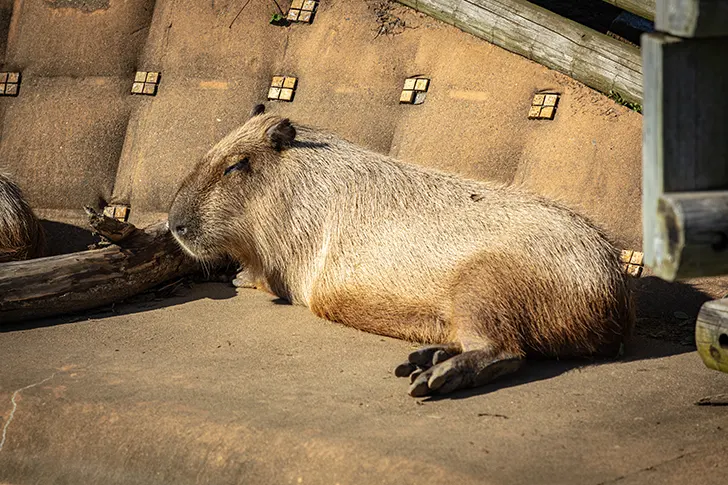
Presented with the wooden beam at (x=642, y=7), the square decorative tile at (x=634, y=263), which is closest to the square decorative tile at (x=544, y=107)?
the wooden beam at (x=642, y=7)

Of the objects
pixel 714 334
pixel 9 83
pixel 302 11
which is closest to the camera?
pixel 714 334

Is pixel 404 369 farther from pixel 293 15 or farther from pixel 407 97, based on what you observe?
pixel 293 15

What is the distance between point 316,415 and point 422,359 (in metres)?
0.63

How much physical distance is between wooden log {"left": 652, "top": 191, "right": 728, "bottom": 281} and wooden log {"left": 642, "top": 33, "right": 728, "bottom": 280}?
0.01 metres

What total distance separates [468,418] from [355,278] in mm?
1397

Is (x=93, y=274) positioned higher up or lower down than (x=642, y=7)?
lower down

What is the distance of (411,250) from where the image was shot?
16.3 feet

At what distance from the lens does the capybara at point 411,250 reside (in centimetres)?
454

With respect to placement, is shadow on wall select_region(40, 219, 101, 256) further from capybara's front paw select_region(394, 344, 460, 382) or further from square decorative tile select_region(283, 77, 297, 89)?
capybara's front paw select_region(394, 344, 460, 382)

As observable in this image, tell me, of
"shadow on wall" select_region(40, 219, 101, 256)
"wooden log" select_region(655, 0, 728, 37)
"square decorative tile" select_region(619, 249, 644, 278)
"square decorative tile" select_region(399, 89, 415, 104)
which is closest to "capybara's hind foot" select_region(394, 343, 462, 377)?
"square decorative tile" select_region(619, 249, 644, 278)

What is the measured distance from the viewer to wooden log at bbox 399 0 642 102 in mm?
5914

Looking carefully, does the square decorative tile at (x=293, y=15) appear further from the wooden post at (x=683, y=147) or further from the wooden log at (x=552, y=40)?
the wooden post at (x=683, y=147)

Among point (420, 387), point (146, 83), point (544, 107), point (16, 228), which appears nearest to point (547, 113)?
point (544, 107)

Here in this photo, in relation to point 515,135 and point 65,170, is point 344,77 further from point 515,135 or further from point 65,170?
point 65,170
